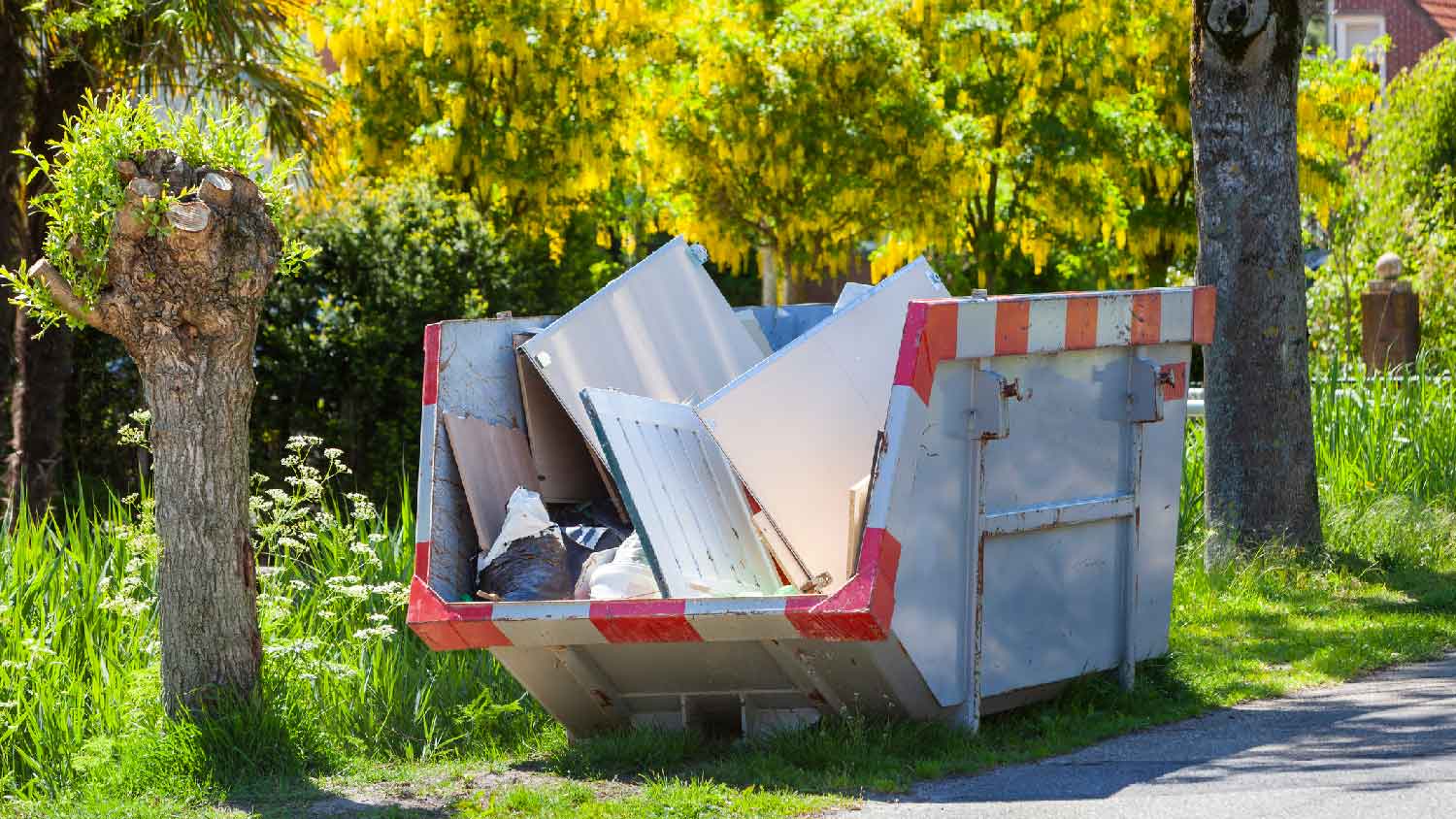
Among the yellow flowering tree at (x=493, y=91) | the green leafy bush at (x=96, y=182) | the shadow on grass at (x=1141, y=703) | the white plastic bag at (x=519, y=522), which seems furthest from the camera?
the yellow flowering tree at (x=493, y=91)

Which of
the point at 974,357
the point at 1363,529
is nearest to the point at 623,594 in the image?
the point at 974,357

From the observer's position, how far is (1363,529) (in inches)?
392

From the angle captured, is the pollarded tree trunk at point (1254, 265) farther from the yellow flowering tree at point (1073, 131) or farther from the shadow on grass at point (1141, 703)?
the yellow flowering tree at point (1073, 131)

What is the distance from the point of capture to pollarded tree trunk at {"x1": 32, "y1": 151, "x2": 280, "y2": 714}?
19.0ft

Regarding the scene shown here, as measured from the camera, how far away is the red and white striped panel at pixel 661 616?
5.28m

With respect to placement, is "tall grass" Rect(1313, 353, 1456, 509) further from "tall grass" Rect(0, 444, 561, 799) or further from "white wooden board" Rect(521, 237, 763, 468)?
"tall grass" Rect(0, 444, 561, 799)

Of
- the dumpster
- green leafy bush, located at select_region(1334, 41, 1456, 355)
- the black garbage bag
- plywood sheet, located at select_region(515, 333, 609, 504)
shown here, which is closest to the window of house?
green leafy bush, located at select_region(1334, 41, 1456, 355)

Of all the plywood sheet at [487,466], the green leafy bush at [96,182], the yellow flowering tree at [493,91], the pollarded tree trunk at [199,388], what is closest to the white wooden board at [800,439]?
Answer: the plywood sheet at [487,466]

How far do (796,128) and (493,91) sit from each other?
309 cm

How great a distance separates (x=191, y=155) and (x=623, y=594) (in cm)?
192

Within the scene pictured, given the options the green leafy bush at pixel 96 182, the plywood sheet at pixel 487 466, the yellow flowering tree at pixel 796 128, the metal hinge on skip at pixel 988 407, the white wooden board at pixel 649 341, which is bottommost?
the plywood sheet at pixel 487 466

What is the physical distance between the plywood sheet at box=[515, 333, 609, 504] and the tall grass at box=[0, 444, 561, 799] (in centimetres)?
76

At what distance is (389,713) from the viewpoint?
6.48 metres

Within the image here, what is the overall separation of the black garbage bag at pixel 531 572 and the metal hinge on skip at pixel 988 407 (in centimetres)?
139
